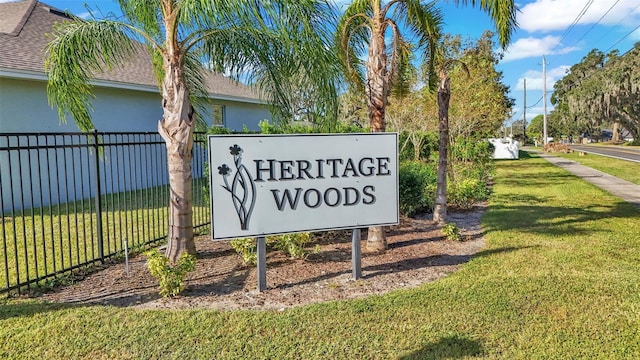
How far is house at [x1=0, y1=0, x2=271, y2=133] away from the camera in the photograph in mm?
9828

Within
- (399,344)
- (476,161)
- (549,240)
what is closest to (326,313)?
(399,344)

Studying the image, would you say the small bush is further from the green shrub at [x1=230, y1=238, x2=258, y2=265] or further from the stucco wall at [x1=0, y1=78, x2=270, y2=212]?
the stucco wall at [x1=0, y1=78, x2=270, y2=212]

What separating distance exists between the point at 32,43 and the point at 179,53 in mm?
8251

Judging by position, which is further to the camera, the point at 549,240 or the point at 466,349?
the point at 549,240

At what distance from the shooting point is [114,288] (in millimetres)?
4840

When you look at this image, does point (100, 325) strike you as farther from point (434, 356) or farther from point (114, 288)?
point (434, 356)

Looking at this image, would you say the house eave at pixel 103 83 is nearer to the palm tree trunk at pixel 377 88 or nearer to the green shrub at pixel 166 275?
the palm tree trunk at pixel 377 88

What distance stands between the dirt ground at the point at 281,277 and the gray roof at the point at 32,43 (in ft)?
15.2

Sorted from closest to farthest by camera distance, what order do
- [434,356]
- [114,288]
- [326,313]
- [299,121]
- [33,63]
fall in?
[434,356]
[326,313]
[114,288]
[299,121]
[33,63]

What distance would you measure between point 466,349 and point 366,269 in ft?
7.23

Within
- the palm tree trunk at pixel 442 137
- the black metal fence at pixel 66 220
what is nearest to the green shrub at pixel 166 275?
the black metal fence at pixel 66 220

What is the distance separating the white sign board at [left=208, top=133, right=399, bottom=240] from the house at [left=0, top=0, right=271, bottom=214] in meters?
2.79

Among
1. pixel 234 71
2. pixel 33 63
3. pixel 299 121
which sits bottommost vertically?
pixel 299 121

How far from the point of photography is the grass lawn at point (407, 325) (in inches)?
134
